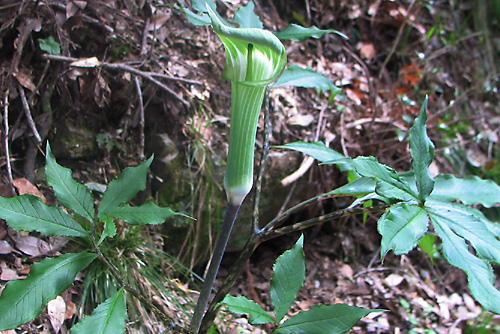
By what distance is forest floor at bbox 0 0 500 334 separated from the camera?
152 cm

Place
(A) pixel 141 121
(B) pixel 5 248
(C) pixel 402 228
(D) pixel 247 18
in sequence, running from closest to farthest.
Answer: (C) pixel 402 228, (D) pixel 247 18, (B) pixel 5 248, (A) pixel 141 121

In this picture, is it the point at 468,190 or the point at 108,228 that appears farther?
the point at 468,190

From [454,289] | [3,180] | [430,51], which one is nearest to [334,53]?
[430,51]

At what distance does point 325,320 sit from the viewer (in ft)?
2.65

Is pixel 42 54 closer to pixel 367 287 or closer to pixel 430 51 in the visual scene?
pixel 367 287

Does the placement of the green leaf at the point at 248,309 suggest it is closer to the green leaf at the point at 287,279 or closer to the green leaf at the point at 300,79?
the green leaf at the point at 287,279

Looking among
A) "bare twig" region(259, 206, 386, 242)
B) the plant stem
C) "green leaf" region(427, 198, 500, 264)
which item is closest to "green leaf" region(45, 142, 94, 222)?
the plant stem

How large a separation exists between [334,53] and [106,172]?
5.65ft

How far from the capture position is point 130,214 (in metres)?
0.89

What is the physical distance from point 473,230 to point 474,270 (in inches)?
3.5

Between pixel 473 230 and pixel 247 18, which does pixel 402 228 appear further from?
pixel 247 18

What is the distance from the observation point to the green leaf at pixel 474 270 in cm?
73

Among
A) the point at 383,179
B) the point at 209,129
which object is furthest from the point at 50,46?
the point at 383,179

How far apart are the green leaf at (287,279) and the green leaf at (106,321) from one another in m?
0.34
